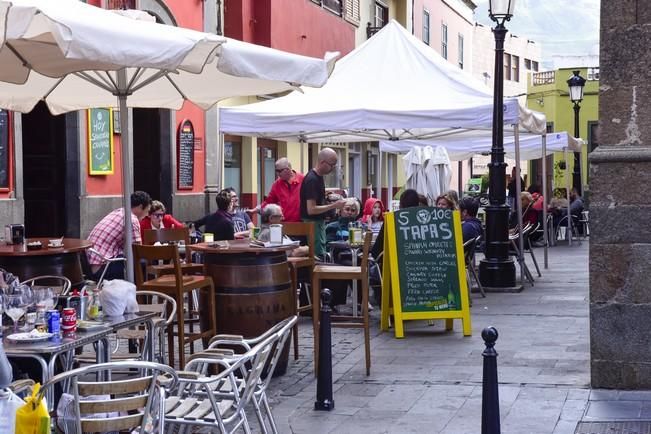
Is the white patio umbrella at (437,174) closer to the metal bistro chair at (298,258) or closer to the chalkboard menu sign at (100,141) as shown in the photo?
the chalkboard menu sign at (100,141)

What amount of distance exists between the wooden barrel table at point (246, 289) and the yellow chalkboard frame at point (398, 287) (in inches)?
86.6

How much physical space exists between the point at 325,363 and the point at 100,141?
8.93m

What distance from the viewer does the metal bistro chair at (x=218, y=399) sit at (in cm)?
494

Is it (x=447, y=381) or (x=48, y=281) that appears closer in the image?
(x=447, y=381)

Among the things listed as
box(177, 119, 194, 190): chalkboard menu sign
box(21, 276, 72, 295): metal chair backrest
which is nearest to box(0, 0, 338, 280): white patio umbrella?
box(21, 276, 72, 295): metal chair backrest

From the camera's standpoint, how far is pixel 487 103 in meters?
12.3

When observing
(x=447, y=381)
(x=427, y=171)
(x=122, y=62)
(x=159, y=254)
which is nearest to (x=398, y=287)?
(x=447, y=381)

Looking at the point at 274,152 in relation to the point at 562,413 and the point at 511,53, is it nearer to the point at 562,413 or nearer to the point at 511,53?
the point at 562,413

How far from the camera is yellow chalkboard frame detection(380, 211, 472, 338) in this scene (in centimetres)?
973

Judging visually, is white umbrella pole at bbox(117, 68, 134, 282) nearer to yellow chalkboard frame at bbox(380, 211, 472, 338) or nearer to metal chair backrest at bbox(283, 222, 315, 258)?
metal chair backrest at bbox(283, 222, 315, 258)

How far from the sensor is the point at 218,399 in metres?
5.41

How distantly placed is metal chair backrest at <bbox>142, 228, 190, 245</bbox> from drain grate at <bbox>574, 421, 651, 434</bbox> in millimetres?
4526

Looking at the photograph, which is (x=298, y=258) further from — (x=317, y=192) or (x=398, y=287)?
(x=317, y=192)

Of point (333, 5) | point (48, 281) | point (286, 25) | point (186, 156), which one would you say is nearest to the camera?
point (48, 281)
